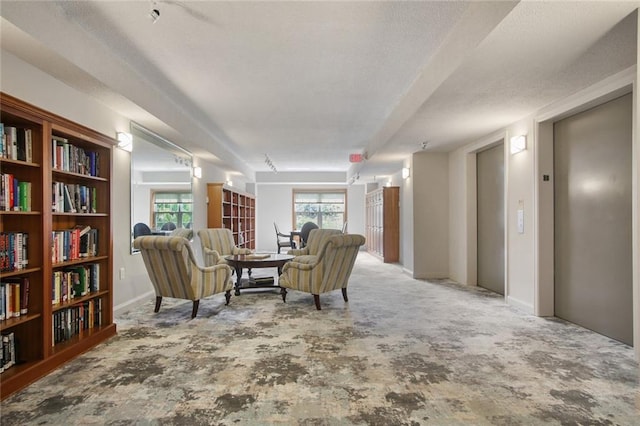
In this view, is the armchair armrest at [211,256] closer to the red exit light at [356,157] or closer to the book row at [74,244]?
the book row at [74,244]

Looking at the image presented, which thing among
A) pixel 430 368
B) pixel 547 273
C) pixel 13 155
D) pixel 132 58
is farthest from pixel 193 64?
pixel 547 273

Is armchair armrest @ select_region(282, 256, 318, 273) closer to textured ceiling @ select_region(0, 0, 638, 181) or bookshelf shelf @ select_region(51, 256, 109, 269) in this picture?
bookshelf shelf @ select_region(51, 256, 109, 269)

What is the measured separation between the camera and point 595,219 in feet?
11.3

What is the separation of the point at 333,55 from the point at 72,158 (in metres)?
2.47

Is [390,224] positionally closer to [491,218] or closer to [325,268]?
[491,218]

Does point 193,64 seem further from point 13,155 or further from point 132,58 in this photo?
point 13,155

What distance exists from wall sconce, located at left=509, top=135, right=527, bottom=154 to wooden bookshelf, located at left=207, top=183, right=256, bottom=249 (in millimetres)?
5247

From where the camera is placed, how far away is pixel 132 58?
349 centimetres

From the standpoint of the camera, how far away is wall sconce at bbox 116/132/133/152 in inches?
159

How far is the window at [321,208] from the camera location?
500 inches

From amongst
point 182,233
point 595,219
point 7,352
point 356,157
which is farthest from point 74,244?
point 356,157

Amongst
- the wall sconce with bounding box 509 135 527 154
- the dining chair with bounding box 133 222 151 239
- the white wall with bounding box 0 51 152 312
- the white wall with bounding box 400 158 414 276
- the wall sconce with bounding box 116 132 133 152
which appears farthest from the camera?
the white wall with bounding box 400 158 414 276

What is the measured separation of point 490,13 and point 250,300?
408 cm

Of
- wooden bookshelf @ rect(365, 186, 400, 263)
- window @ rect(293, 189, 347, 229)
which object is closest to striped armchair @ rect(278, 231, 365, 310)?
wooden bookshelf @ rect(365, 186, 400, 263)
